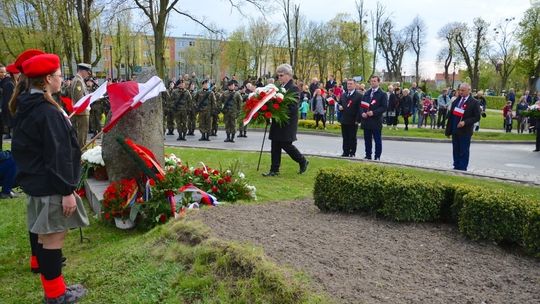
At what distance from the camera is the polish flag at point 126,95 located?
593 centimetres

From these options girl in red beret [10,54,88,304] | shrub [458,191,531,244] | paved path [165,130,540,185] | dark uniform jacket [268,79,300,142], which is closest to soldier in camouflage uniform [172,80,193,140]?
paved path [165,130,540,185]

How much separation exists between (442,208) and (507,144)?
50.2ft

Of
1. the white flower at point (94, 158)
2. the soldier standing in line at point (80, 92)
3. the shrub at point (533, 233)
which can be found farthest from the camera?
the soldier standing in line at point (80, 92)

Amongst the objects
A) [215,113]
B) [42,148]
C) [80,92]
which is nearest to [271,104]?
[80,92]

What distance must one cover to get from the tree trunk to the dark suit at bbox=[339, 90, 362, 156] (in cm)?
689

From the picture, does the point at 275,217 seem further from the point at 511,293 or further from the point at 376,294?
the point at 511,293

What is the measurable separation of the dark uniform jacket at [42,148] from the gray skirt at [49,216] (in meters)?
0.10

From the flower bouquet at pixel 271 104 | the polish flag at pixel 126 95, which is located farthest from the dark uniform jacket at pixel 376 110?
the polish flag at pixel 126 95

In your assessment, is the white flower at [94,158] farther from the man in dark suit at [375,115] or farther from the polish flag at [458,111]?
the polish flag at [458,111]

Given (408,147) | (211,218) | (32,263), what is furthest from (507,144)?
(32,263)

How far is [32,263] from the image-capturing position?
4.84 m

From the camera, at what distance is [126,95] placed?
604 centimetres

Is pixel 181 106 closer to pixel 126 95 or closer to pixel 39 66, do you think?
pixel 126 95

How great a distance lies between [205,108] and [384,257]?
1424 cm
